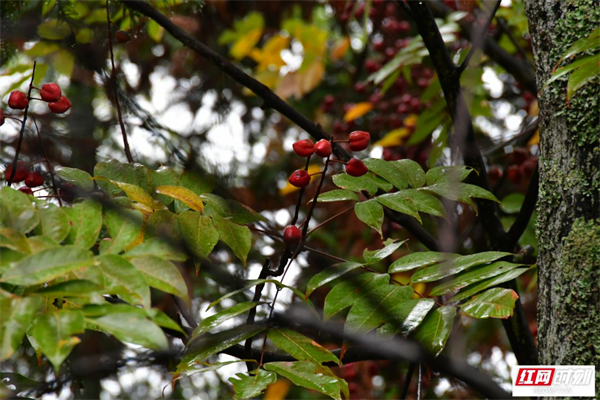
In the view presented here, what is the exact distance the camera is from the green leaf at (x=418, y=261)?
935 millimetres

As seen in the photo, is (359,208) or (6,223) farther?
(359,208)

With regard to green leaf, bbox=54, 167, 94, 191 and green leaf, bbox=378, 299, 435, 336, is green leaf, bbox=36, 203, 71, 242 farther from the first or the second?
green leaf, bbox=378, 299, 435, 336

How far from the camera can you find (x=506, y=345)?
9.16 feet

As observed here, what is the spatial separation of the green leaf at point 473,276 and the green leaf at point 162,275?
0.42 meters

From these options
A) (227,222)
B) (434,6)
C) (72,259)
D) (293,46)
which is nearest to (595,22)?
(227,222)

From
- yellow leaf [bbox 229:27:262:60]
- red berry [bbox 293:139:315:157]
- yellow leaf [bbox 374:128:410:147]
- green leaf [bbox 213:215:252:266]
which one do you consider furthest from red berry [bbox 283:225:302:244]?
yellow leaf [bbox 229:27:262:60]

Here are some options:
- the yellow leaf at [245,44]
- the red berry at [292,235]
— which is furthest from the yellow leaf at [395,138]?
the red berry at [292,235]

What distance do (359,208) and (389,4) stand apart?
2.29m

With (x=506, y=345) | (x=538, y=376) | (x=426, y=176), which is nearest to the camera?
(x=538, y=376)

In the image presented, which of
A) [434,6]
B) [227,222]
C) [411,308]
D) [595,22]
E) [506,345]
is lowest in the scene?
[411,308]

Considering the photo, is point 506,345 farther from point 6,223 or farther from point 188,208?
point 6,223

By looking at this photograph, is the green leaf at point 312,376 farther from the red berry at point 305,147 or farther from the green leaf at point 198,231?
the red berry at point 305,147

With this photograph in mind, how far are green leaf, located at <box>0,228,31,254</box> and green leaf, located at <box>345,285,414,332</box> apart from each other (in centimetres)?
44

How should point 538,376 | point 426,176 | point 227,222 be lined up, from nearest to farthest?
point 538,376
point 227,222
point 426,176
